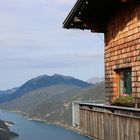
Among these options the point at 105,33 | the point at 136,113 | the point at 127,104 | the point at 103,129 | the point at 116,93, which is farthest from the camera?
the point at 105,33

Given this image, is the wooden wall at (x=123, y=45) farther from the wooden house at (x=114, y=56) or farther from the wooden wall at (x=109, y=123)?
the wooden wall at (x=109, y=123)

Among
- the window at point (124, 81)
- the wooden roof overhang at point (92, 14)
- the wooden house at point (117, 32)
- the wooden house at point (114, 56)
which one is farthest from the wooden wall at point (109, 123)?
the wooden roof overhang at point (92, 14)

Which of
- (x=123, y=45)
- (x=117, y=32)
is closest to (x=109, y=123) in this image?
(x=123, y=45)

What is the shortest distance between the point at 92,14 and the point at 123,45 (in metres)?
2.81

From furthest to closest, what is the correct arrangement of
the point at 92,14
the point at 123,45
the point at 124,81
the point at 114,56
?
the point at 92,14, the point at 114,56, the point at 124,81, the point at 123,45

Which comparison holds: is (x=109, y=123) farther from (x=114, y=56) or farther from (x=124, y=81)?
(x=114, y=56)

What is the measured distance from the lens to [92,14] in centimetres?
1766

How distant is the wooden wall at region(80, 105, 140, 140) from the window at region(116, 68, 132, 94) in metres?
1.83

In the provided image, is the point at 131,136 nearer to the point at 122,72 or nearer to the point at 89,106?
the point at 89,106

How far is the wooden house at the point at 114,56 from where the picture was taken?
1202cm

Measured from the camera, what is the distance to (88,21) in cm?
1803

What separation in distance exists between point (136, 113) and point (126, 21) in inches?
226

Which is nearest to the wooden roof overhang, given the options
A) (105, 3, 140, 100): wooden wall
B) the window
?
(105, 3, 140, 100): wooden wall

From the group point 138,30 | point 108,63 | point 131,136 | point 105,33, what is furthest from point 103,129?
point 105,33
